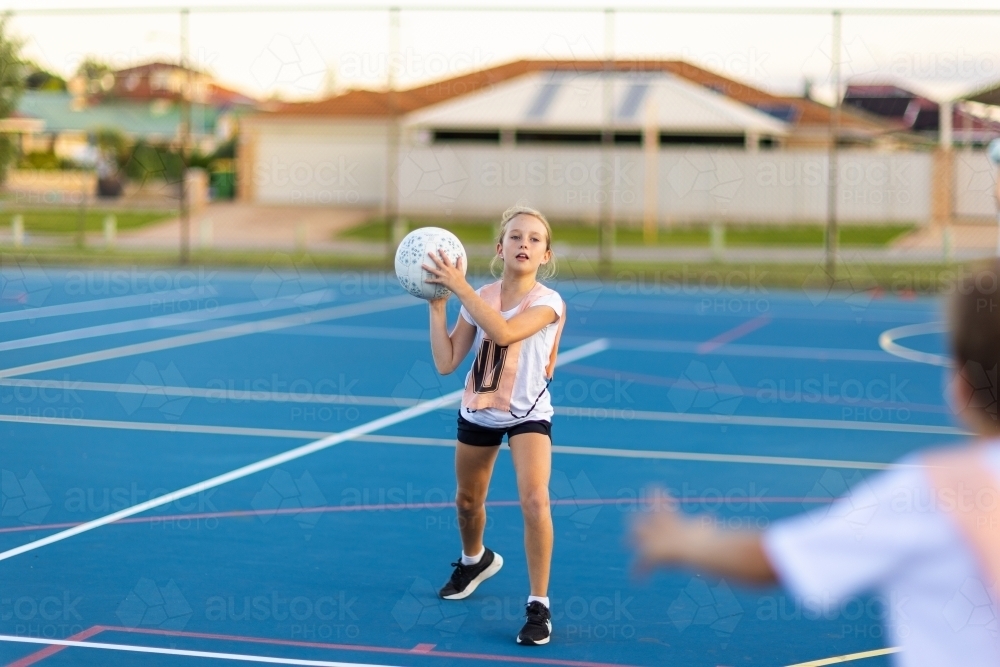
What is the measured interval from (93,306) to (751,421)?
11479mm

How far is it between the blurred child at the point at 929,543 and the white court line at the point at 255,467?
5524 mm

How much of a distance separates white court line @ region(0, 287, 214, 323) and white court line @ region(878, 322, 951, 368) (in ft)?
33.9

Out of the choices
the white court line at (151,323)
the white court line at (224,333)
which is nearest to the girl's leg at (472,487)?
the white court line at (224,333)

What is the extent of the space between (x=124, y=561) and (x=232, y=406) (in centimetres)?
485

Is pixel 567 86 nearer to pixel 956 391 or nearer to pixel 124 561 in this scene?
pixel 124 561

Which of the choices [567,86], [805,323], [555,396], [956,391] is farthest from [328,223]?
[956,391]

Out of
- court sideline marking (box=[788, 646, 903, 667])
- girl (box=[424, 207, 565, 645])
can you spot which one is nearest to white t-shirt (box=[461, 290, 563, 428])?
girl (box=[424, 207, 565, 645])

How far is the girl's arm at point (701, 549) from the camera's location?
7.20ft

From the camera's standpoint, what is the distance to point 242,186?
46812 millimetres

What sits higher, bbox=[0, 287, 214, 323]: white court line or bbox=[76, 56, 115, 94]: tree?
bbox=[76, 56, 115, 94]: tree

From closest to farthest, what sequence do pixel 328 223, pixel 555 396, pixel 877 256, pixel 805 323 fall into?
pixel 555 396 → pixel 805 323 → pixel 877 256 → pixel 328 223

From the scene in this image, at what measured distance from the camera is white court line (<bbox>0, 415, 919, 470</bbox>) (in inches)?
383

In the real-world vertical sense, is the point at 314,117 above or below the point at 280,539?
above

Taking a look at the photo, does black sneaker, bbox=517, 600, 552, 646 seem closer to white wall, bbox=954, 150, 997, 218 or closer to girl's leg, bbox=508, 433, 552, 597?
girl's leg, bbox=508, 433, 552, 597
